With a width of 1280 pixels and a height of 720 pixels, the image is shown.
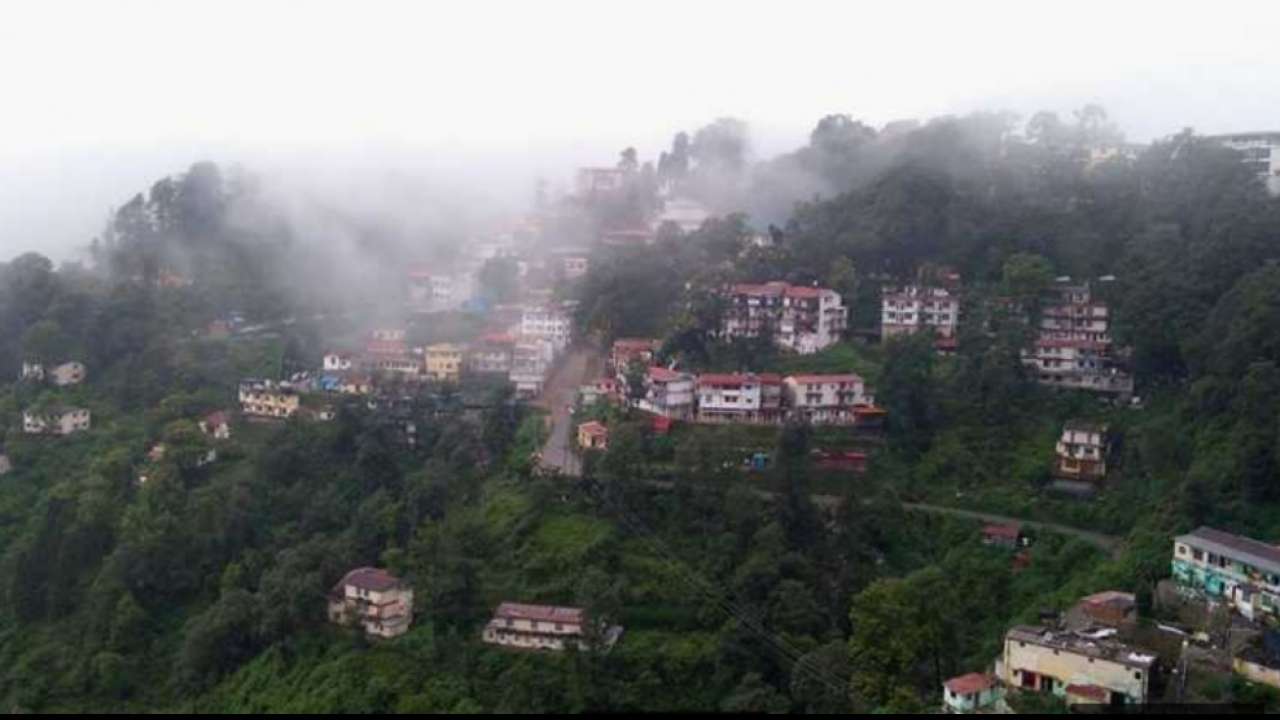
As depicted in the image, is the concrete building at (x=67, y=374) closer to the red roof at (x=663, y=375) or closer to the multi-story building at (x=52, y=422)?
the multi-story building at (x=52, y=422)

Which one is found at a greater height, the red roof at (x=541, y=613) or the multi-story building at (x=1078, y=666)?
the multi-story building at (x=1078, y=666)

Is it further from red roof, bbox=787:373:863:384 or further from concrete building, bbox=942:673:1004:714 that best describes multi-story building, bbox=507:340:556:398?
concrete building, bbox=942:673:1004:714

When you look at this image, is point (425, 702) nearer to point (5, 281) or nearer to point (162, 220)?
point (5, 281)

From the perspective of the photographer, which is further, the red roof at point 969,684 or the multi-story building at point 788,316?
the multi-story building at point 788,316

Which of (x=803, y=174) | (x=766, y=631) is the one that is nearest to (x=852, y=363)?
(x=766, y=631)

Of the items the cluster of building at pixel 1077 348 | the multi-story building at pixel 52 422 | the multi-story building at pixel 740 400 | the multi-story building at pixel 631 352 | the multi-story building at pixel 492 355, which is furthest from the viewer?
the multi-story building at pixel 492 355

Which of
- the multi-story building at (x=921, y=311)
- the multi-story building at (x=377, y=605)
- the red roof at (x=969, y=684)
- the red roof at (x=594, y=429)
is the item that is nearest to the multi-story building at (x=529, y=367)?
the red roof at (x=594, y=429)

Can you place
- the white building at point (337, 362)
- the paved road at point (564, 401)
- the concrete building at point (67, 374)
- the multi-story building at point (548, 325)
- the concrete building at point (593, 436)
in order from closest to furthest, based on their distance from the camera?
the concrete building at point (593, 436), the paved road at point (564, 401), the white building at point (337, 362), the multi-story building at point (548, 325), the concrete building at point (67, 374)
